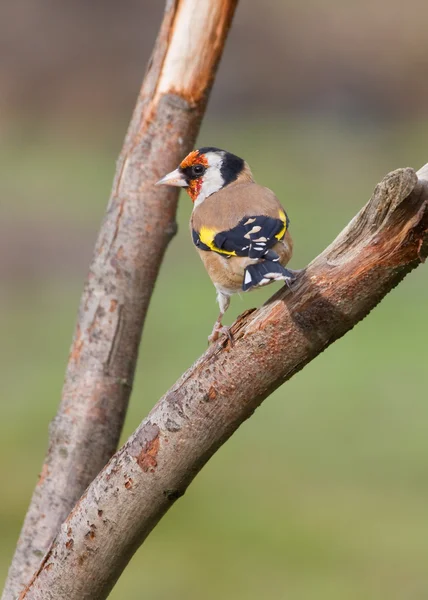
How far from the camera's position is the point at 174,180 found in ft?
11.4

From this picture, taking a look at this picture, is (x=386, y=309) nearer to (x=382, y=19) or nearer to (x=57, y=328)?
(x=57, y=328)

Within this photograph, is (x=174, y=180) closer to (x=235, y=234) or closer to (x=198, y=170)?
(x=198, y=170)

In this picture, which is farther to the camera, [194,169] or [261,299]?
[261,299]

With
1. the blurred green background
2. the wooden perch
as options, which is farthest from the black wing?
the blurred green background

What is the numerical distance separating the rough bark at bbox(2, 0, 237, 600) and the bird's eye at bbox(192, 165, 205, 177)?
0.10 metres

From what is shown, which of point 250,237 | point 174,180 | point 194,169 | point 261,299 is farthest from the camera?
point 261,299

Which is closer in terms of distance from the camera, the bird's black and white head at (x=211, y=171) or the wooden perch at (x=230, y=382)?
the wooden perch at (x=230, y=382)

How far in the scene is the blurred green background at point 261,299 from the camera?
704 centimetres

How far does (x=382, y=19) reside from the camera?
52.7 feet

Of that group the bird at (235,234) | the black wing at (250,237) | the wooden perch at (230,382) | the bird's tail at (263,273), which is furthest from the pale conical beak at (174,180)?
the wooden perch at (230,382)

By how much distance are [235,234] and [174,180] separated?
0.51 meters

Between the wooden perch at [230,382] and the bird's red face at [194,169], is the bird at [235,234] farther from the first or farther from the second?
the wooden perch at [230,382]

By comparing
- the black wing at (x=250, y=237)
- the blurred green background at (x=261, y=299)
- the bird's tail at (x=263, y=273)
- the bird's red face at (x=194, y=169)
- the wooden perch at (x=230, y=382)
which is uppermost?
Result: the blurred green background at (x=261, y=299)

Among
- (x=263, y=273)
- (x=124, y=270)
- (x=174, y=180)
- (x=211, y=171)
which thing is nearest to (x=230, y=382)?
(x=263, y=273)
